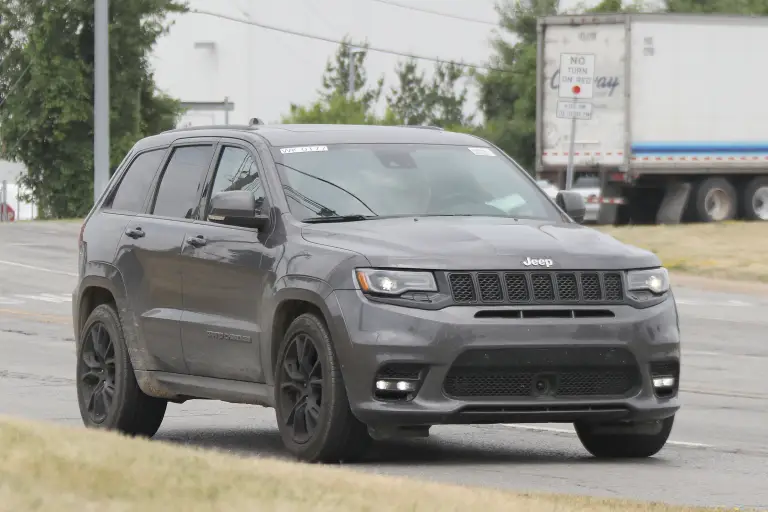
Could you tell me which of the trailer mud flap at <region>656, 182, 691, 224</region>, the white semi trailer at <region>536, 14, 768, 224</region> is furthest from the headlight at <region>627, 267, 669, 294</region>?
the trailer mud flap at <region>656, 182, 691, 224</region>

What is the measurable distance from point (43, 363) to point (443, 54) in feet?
229

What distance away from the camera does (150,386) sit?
11.0m

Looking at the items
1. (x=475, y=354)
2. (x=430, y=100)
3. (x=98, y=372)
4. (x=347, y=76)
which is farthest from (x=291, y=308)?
(x=347, y=76)

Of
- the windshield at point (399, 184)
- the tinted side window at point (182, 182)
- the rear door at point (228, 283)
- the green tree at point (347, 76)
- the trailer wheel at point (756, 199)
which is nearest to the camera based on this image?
the rear door at point (228, 283)

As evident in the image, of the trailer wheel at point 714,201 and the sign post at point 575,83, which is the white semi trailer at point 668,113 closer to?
the trailer wheel at point 714,201

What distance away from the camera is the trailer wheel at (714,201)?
42.3 meters

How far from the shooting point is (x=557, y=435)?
38.0 feet

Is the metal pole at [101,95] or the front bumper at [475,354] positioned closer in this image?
the front bumper at [475,354]

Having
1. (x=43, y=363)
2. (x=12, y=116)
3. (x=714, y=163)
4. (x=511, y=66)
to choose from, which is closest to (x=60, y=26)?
(x=12, y=116)

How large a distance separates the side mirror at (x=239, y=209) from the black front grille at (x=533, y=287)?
130 cm

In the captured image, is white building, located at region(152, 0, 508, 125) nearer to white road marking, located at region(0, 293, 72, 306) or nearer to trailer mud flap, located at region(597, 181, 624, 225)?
trailer mud flap, located at region(597, 181, 624, 225)

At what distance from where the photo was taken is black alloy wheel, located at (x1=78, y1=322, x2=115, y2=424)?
450 inches

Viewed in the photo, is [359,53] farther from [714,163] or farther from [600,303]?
[600,303]

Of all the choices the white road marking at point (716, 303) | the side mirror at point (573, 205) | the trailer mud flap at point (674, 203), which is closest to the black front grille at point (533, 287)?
the side mirror at point (573, 205)
